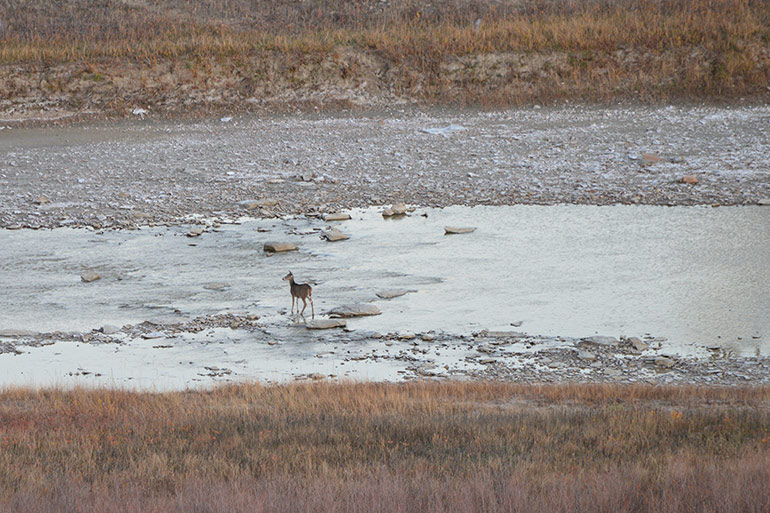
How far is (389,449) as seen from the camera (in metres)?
5.98

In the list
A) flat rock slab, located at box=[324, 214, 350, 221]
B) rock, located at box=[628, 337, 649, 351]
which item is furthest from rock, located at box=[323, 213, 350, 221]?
rock, located at box=[628, 337, 649, 351]

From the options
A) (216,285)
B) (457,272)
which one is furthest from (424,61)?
(216,285)

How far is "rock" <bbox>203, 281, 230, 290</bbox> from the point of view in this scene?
12617 mm

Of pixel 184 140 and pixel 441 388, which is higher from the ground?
pixel 184 140

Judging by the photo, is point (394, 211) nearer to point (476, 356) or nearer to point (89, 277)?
point (89, 277)

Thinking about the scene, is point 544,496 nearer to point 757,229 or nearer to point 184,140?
point 757,229

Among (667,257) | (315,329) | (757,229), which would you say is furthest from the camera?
(757,229)

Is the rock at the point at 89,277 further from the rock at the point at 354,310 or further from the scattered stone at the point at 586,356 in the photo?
the scattered stone at the point at 586,356

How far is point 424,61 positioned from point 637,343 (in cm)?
1922

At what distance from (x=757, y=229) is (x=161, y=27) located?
23.7 metres

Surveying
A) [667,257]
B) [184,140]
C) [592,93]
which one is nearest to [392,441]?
[667,257]

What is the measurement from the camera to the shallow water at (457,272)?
1107cm

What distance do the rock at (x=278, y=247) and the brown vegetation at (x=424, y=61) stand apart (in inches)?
501

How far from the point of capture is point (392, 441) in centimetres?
624
